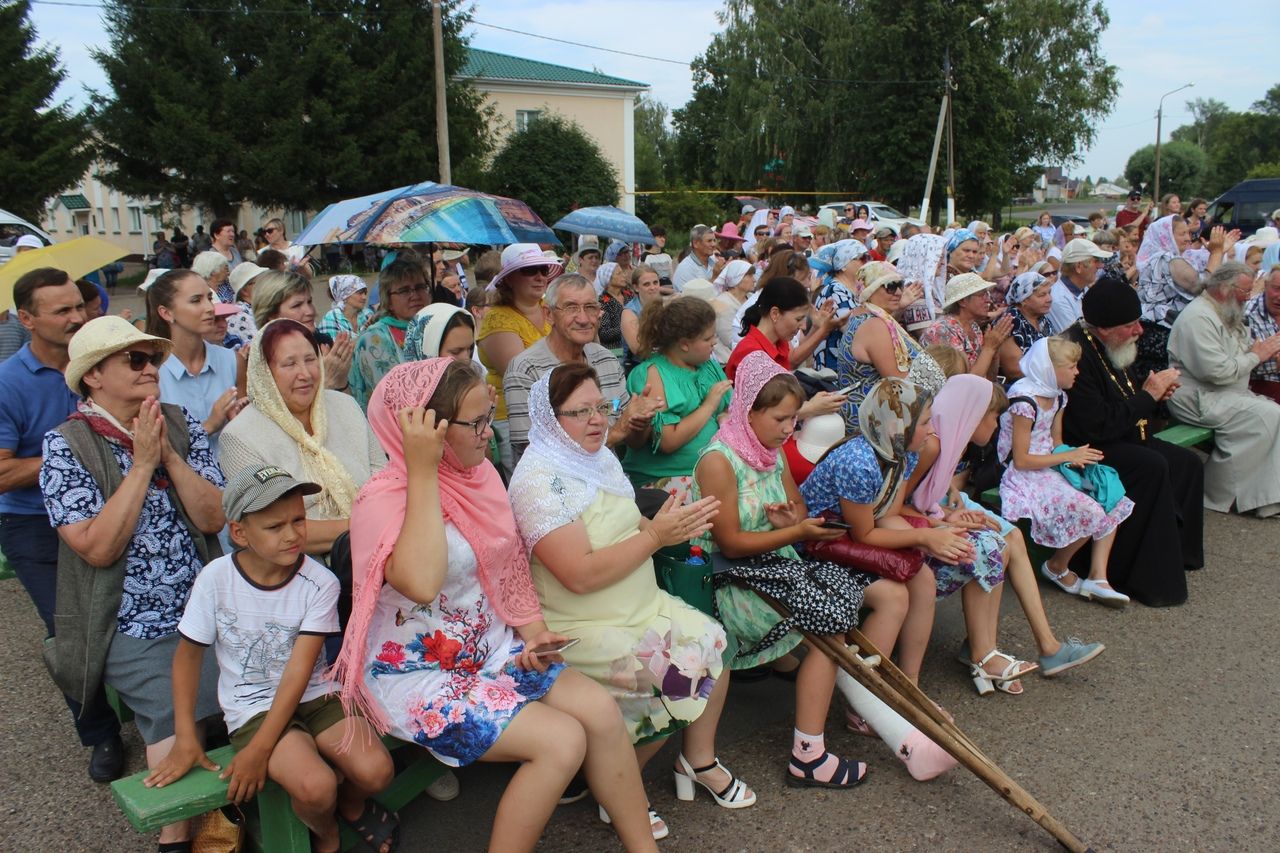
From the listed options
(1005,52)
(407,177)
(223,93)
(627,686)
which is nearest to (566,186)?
(407,177)

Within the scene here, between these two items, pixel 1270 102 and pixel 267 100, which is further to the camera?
pixel 1270 102

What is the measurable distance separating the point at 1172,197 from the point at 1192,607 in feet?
25.6

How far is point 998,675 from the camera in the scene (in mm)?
3945

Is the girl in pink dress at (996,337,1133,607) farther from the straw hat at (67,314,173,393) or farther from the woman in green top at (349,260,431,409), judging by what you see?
the straw hat at (67,314,173,393)

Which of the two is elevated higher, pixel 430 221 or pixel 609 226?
pixel 609 226

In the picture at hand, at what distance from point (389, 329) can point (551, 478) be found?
2.58 m

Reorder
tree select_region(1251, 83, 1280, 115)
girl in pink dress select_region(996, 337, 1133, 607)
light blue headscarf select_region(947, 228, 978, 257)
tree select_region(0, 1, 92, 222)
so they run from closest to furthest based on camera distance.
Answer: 1. girl in pink dress select_region(996, 337, 1133, 607)
2. light blue headscarf select_region(947, 228, 978, 257)
3. tree select_region(0, 1, 92, 222)
4. tree select_region(1251, 83, 1280, 115)

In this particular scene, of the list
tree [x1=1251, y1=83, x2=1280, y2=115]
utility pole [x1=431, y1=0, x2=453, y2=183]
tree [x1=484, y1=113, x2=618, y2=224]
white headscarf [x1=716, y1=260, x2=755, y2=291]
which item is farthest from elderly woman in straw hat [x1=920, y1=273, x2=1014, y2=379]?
tree [x1=1251, y1=83, x2=1280, y2=115]

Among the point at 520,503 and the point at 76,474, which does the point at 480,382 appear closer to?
the point at 520,503

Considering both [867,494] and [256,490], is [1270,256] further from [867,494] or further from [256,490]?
[256,490]

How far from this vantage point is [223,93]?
998 inches

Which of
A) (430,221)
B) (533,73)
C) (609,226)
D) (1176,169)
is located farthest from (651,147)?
(430,221)

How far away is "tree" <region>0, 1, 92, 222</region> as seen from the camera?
900 inches

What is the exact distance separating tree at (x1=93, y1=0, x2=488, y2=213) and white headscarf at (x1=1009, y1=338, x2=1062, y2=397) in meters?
24.7
